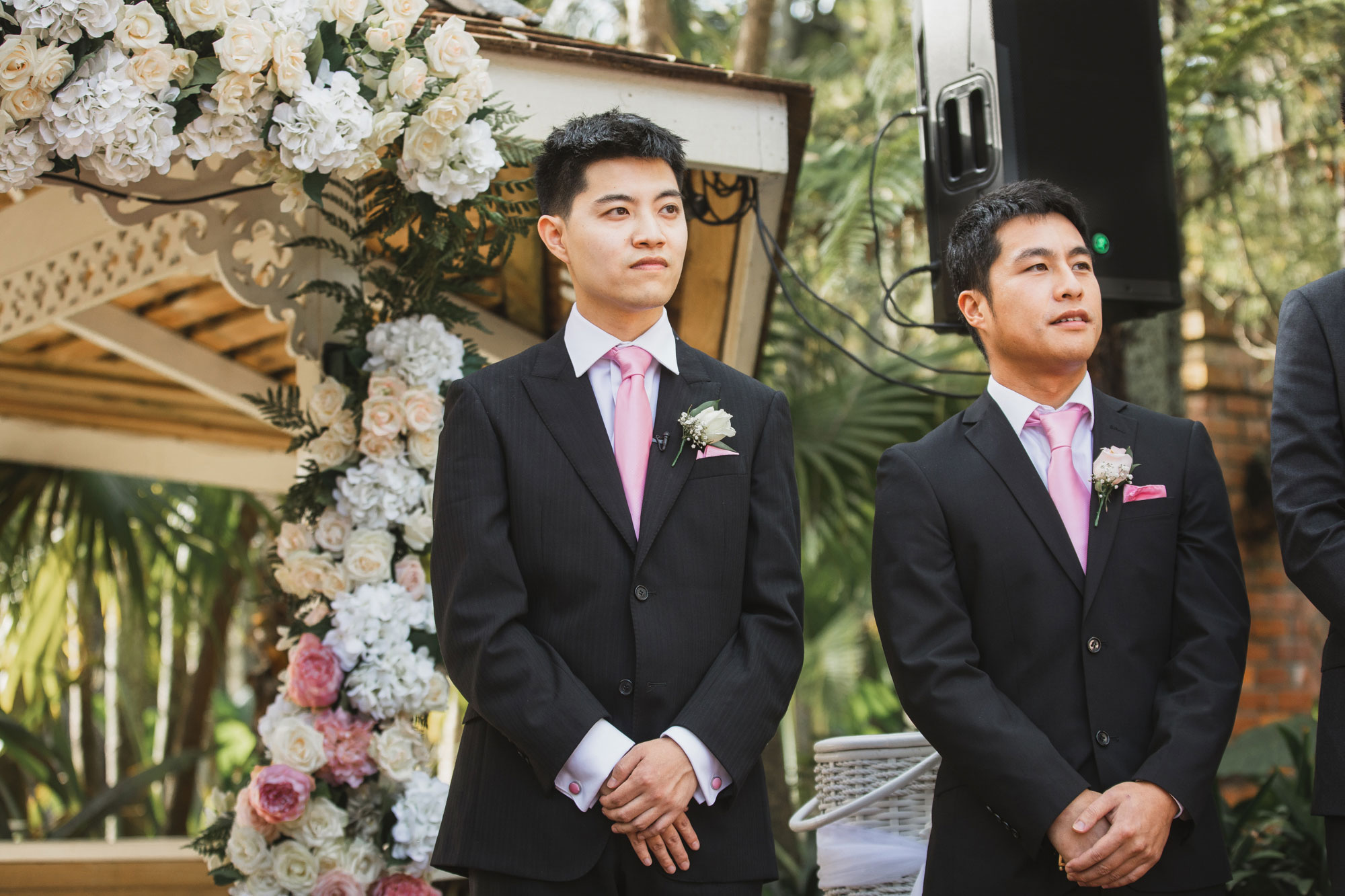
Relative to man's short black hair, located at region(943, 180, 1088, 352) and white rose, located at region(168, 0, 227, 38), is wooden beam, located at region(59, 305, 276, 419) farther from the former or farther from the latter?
man's short black hair, located at region(943, 180, 1088, 352)

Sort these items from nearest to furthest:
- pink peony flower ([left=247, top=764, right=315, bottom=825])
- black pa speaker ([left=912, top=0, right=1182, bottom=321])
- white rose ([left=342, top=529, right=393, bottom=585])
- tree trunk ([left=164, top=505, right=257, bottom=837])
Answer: pink peony flower ([left=247, top=764, right=315, bottom=825])
white rose ([left=342, top=529, right=393, bottom=585])
black pa speaker ([left=912, top=0, right=1182, bottom=321])
tree trunk ([left=164, top=505, right=257, bottom=837])

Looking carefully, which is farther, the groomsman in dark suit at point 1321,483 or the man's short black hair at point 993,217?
the man's short black hair at point 993,217

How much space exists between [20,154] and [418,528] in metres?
1.14

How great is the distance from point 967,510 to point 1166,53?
3.69m

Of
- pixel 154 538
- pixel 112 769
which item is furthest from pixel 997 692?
pixel 112 769

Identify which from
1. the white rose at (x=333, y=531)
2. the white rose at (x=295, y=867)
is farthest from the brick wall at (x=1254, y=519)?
the white rose at (x=295, y=867)

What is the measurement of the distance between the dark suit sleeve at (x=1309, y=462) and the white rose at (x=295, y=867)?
2091 millimetres

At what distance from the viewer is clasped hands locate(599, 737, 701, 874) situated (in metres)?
1.80

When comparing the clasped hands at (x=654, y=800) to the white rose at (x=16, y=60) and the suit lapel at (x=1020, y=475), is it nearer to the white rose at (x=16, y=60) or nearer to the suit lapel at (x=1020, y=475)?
the suit lapel at (x=1020, y=475)

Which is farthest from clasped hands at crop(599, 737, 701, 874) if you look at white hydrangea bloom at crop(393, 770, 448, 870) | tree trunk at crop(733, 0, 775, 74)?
tree trunk at crop(733, 0, 775, 74)

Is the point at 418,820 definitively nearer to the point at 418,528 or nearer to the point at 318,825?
the point at 318,825

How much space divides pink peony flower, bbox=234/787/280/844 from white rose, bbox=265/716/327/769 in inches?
1.5

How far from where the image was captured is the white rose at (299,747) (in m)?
2.77

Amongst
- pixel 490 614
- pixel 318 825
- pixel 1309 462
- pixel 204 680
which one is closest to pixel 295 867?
pixel 318 825
